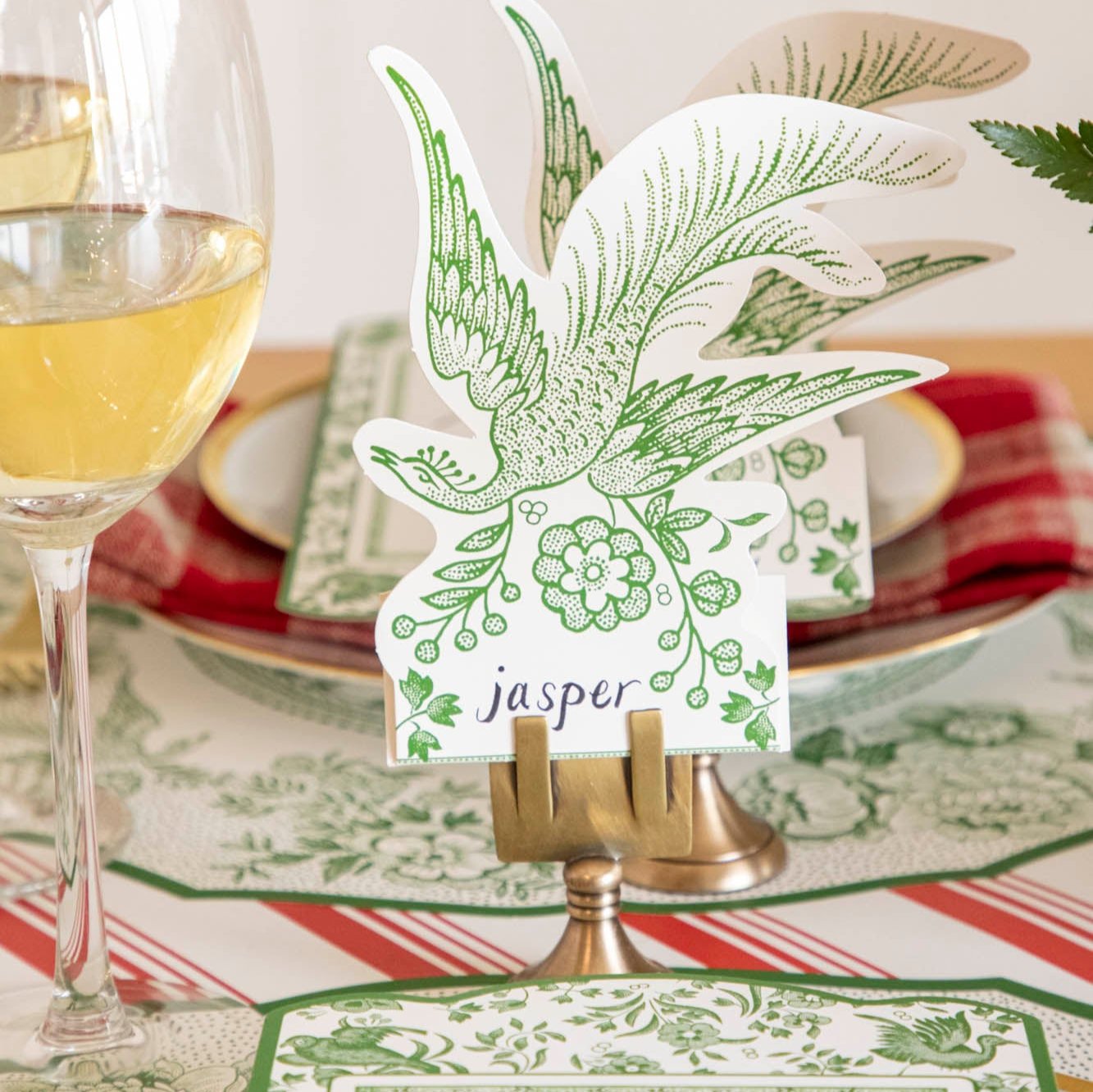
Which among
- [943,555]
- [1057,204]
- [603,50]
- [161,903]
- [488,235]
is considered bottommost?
[161,903]

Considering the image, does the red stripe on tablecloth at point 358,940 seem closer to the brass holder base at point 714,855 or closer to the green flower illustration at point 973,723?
the brass holder base at point 714,855

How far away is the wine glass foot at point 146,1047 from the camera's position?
1.40 feet

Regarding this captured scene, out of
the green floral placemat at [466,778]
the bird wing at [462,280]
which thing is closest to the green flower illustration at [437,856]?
the green floral placemat at [466,778]

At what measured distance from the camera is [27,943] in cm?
51

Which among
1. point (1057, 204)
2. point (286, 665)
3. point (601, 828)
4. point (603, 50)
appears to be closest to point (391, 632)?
point (601, 828)

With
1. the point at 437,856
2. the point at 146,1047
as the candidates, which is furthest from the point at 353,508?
the point at 146,1047

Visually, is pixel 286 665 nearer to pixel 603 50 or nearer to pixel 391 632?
pixel 391 632

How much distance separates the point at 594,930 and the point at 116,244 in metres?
0.24

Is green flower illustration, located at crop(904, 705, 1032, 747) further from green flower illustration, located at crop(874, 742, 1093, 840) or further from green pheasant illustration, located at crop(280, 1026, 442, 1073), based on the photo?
green pheasant illustration, located at crop(280, 1026, 442, 1073)

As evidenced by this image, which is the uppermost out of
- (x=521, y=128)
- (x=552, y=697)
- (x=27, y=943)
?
(x=521, y=128)

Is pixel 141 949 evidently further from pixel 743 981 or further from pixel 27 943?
pixel 743 981

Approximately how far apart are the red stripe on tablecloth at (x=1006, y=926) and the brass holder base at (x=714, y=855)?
0.05 meters

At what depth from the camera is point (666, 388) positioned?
411 millimetres

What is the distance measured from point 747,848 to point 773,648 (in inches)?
5.3
